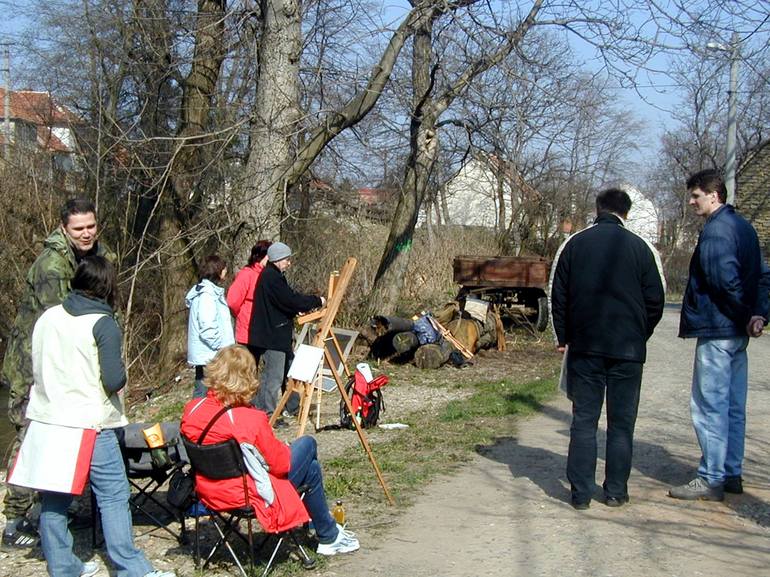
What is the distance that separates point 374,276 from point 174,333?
14.1 feet

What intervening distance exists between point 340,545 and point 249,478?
2.84 feet

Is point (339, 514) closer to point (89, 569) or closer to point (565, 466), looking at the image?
point (89, 569)

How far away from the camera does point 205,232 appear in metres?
12.1

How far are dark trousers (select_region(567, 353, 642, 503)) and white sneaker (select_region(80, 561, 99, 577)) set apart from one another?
294 centimetres

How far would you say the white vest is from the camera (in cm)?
481

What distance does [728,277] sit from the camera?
607cm

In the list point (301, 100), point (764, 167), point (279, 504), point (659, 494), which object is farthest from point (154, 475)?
point (764, 167)

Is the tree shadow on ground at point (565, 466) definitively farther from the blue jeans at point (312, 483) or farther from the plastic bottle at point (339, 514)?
the blue jeans at point (312, 483)

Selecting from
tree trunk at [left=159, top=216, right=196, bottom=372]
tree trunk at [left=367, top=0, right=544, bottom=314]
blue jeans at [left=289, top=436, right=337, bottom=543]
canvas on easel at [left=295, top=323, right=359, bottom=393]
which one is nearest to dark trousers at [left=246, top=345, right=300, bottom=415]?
canvas on easel at [left=295, top=323, right=359, bottom=393]

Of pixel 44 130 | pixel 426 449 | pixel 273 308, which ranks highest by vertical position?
pixel 44 130

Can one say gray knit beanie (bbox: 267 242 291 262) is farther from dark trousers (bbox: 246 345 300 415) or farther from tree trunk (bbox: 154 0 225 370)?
tree trunk (bbox: 154 0 225 370)

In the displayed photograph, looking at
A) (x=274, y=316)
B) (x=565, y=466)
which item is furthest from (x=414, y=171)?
Result: (x=565, y=466)

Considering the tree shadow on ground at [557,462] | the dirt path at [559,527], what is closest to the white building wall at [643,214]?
the tree shadow on ground at [557,462]

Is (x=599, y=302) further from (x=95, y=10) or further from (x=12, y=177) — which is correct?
(x=12, y=177)
